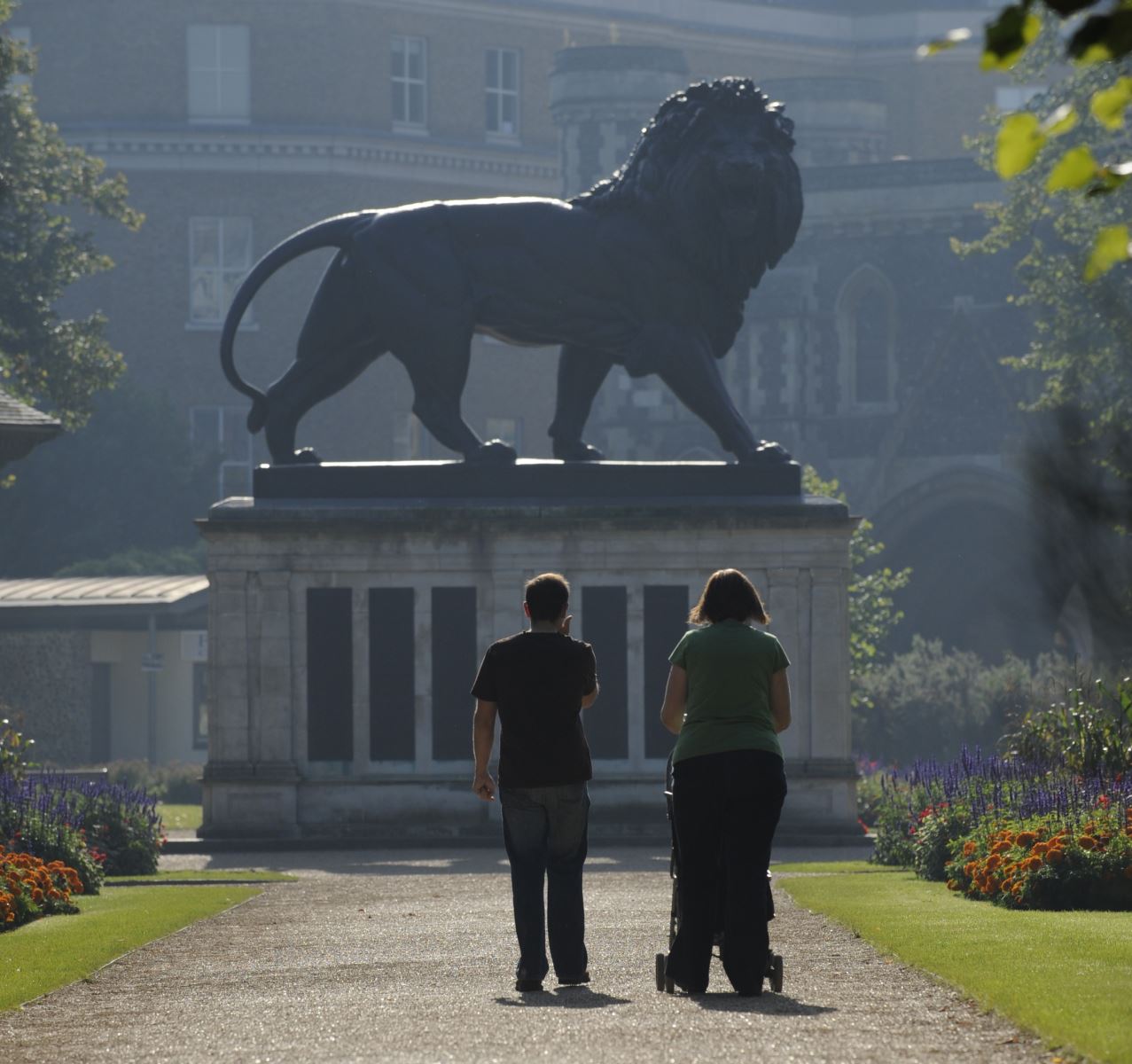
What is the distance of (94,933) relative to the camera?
13.9 meters

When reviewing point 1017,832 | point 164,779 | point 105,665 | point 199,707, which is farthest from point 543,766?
point 199,707

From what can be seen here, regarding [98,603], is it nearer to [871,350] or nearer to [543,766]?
[871,350]

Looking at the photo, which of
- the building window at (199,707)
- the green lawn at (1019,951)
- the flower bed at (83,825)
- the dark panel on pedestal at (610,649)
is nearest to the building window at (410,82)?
the building window at (199,707)

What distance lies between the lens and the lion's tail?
25.7m

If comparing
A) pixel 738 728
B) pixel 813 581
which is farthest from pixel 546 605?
pixel 813 581

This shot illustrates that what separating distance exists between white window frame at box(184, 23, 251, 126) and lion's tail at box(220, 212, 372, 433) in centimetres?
4843

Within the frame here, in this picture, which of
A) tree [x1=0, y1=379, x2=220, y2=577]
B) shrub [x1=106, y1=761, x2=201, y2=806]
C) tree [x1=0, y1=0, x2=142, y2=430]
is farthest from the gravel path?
tree [x1=0, y1=379, x2=220, y2=577]

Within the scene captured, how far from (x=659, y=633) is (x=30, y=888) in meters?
10.3

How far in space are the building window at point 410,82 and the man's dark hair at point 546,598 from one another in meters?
66.5

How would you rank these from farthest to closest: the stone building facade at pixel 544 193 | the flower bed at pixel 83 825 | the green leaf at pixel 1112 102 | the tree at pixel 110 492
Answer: the stone building facade at pixel 544 193
the tree at pixel 110 492
the flower bed at pixel 83 825
the green leaf at pixel 1112 102

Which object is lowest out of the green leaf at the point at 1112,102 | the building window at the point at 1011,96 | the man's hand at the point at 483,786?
the man's hand at the point at 483,786

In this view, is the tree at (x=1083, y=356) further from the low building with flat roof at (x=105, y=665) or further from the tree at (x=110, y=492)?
the tree at (x=110, y=492)

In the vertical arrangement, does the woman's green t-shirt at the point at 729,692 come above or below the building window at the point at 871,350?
below

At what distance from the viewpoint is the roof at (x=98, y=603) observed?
41.1 metres
